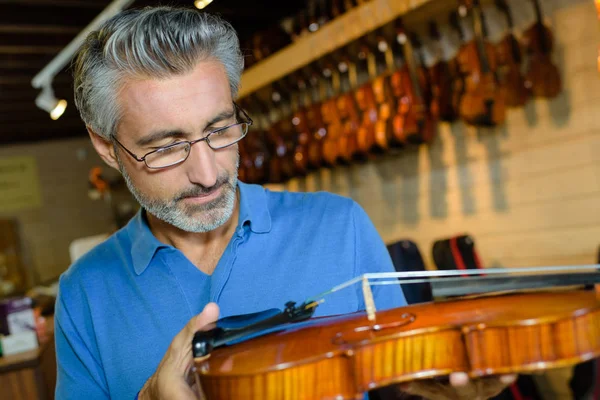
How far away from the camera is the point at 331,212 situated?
1.66 meters

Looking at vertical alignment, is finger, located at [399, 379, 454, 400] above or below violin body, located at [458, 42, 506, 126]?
below

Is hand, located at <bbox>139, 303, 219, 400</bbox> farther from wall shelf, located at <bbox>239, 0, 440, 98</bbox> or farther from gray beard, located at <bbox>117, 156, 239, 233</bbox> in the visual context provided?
wall shelf, located at <bbox>239, 0, 440, 98</bbox>

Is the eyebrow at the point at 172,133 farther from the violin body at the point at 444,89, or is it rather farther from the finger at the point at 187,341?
the violin body at the point at 444,89

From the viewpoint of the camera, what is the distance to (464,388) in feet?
3.85

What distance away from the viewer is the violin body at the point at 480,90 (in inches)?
111

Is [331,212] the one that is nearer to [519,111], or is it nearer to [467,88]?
[467,88]

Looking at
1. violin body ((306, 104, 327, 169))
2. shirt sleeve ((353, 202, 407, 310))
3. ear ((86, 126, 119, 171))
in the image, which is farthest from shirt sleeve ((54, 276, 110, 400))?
violin body ((306, 104, 327, 169))

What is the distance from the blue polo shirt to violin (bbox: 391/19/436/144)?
1.62 metres

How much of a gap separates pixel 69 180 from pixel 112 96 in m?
7.74

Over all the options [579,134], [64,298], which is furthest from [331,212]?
[579,134]

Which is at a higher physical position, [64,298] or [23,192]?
[23,192]

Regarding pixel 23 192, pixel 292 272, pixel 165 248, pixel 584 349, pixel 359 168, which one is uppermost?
pixel 23 192

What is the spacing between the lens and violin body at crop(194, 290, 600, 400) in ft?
3.22

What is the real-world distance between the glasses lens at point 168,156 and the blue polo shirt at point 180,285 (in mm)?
218
